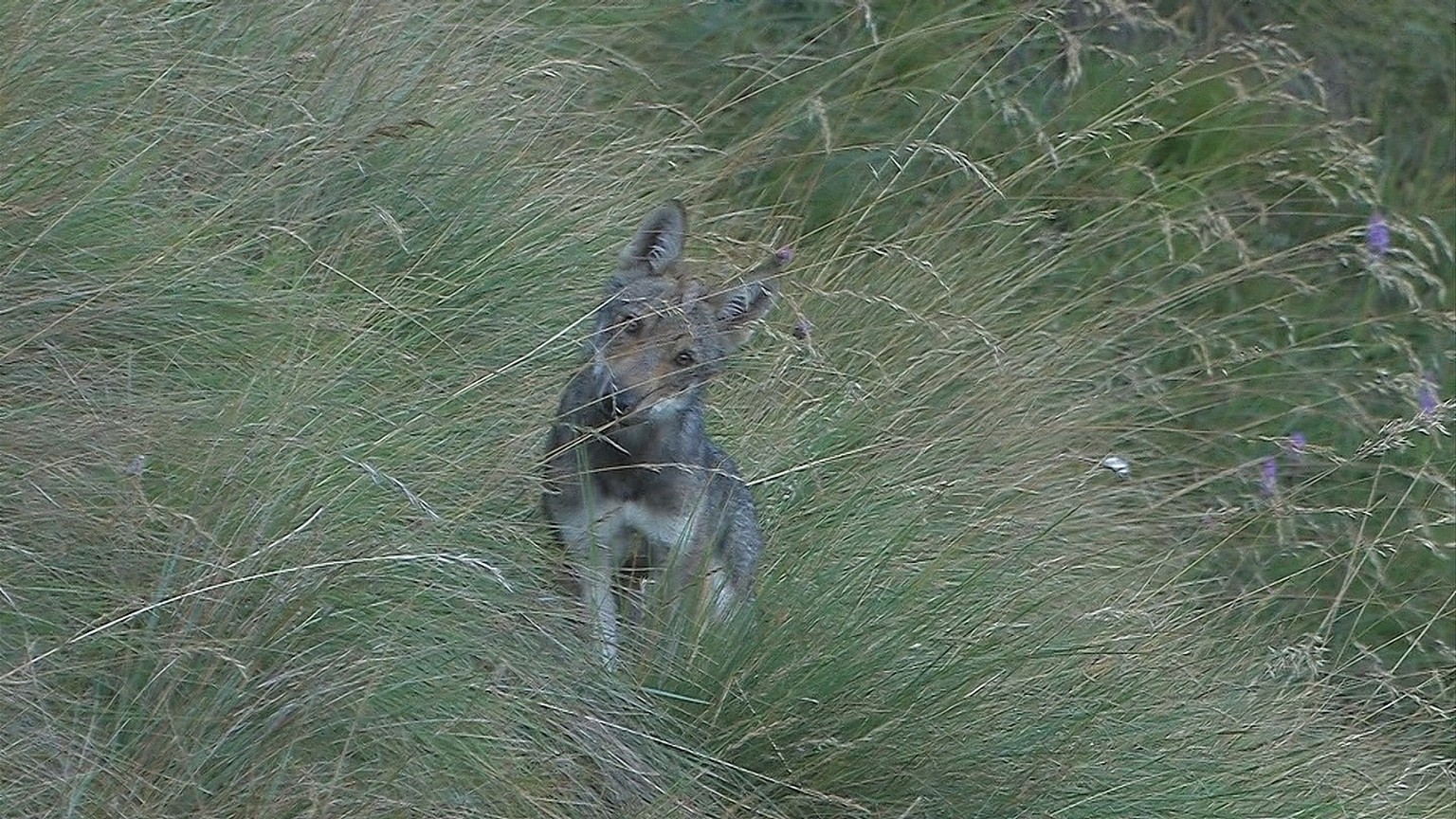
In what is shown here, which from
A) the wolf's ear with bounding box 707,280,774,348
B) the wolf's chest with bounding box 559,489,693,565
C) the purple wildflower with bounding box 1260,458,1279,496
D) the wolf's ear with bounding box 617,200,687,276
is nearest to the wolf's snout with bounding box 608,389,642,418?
the wolf's chest with bounding box 559,489,693,565

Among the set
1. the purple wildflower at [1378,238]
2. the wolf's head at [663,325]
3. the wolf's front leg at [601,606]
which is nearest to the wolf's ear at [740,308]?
the wolf's head at [663,325]

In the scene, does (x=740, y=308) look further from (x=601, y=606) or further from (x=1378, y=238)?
(x=1378, y=238)

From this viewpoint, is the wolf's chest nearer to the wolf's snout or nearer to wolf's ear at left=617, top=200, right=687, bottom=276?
the wolf's snout

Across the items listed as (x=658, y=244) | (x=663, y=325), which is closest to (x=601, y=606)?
(x=663, y=325)

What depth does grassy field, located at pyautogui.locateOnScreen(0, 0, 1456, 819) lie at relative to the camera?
3256 millimetres

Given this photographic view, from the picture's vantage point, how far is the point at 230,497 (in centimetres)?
348

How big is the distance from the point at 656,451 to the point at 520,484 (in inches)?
13.4

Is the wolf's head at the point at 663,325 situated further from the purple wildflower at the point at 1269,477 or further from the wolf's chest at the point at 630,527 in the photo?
the purple wildflower at the point at 1269,477

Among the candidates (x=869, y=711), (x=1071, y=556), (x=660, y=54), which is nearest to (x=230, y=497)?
(x=869, y=711)

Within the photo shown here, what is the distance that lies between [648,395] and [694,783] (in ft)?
2.96

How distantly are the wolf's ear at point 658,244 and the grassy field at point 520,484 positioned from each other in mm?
278

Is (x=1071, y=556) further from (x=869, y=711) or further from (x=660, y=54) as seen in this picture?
(x=660, y=54)

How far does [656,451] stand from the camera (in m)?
4.33

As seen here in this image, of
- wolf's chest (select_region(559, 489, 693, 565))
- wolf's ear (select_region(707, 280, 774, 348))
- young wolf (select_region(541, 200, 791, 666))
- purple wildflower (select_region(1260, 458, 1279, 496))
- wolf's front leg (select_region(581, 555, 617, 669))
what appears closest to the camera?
wolf's front leg (select_region(581, 555, 617, 669))
